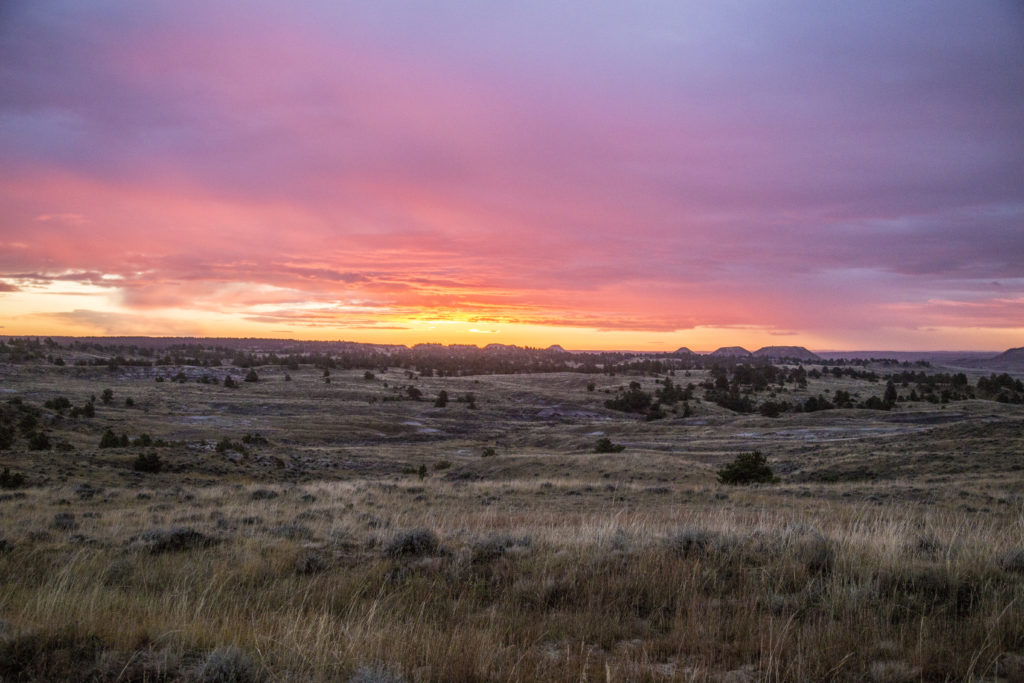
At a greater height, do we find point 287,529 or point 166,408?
point 287,529

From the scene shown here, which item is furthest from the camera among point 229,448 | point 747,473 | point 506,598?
point 229,448

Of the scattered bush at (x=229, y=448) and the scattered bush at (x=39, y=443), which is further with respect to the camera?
the scattered bush at (x=229, y=448)

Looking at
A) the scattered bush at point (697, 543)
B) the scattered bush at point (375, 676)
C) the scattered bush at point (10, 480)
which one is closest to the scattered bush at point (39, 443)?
the scattered bush at point (10, 480)

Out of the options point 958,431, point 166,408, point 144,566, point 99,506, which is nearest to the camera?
point 144,566

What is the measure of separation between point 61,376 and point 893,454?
458ft

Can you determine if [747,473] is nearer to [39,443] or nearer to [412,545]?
[412,545]

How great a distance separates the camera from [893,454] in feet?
99.7

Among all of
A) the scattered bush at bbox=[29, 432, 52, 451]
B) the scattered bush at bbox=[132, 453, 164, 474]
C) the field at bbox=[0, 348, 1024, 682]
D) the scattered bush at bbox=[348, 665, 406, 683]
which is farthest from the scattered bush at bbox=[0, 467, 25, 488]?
the scattered bush at bbox=[348, 665, 406, 683]

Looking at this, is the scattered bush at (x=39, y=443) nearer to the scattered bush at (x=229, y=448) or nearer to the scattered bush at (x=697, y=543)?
the scattered bush at (x=229, y=448)

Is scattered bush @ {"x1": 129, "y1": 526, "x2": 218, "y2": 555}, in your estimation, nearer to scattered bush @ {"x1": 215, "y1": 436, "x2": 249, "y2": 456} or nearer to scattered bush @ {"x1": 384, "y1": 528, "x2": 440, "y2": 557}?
scattered bush @ {"x1": 384, "y1": 528, "x2": 440, "y2": 557}

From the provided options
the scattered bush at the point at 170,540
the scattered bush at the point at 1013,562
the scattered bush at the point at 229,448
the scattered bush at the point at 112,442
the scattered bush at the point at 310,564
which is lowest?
the scattered bush at the point at 229,448

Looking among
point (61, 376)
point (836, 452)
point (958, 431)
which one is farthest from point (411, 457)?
point (61, 376)

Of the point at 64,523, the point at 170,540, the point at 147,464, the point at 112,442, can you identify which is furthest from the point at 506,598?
the point at 112,442

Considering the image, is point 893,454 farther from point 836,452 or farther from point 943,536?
point 943,536
